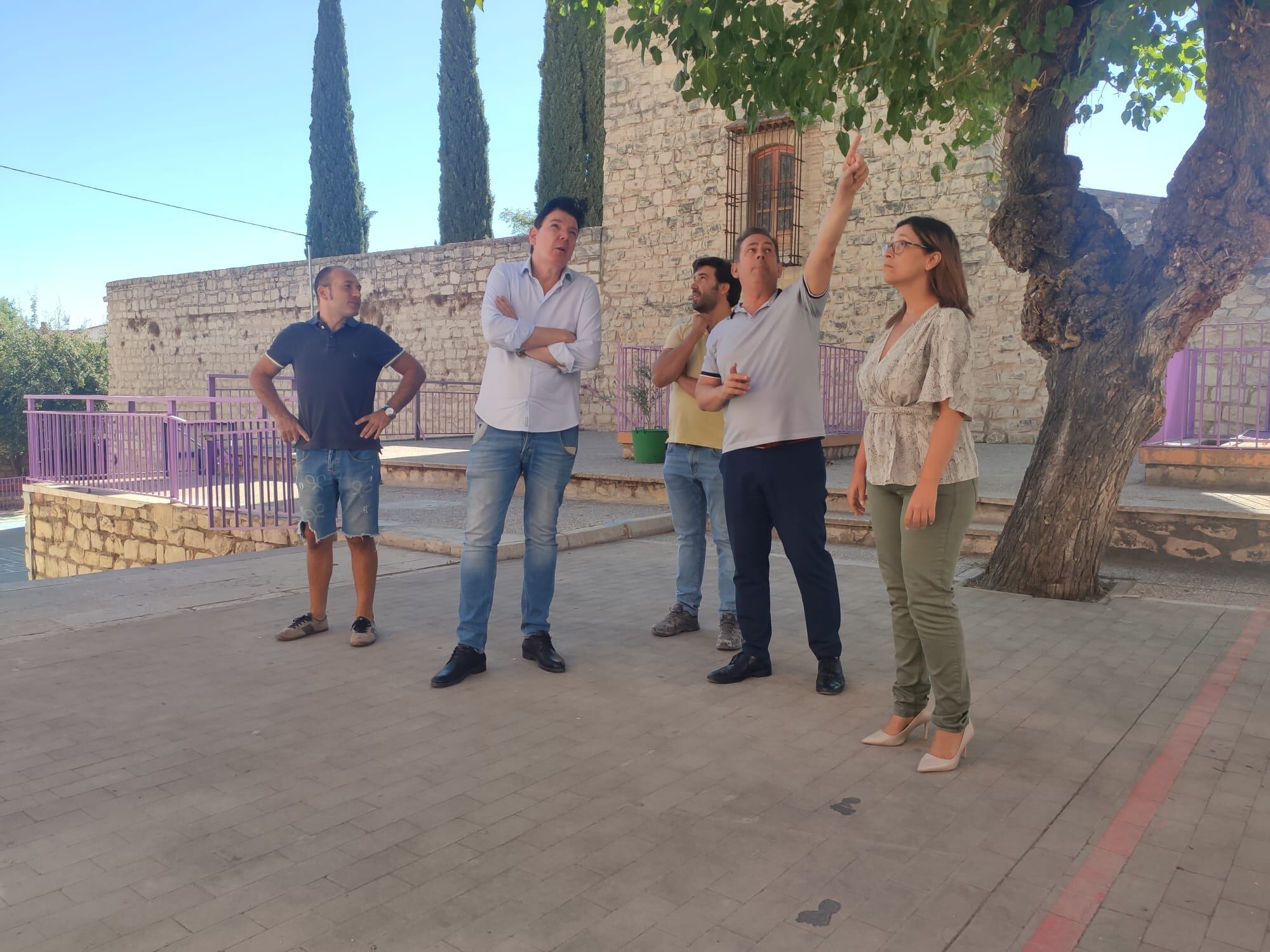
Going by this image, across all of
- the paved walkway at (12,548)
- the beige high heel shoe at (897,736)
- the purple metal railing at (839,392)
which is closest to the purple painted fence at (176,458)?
the paved walkway at (12,548)

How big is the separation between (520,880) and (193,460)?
7665 mm

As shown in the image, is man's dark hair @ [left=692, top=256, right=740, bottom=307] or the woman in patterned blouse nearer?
the woman in patterned blouse

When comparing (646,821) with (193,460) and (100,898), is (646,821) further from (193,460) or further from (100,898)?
(193,460)

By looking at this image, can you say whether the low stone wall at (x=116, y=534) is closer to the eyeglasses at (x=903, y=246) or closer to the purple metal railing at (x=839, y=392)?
the eyeglasses at (x=903, y=246)

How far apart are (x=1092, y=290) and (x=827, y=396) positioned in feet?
22.9

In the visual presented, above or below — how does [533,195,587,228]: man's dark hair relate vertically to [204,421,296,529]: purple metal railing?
above

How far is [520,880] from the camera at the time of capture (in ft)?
7.72

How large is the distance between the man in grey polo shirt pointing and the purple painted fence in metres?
5.33

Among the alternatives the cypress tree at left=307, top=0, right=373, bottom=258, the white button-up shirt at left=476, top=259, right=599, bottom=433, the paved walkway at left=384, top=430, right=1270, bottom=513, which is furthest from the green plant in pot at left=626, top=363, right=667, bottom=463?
the cypress tree at left=307, top=0, right=373, bottom=258

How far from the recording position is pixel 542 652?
4.19 m

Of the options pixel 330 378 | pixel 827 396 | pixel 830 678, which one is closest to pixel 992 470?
pixel 827 396

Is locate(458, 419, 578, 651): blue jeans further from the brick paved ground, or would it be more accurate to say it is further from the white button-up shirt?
the brick paved ground

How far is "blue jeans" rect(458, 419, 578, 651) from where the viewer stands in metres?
4.09

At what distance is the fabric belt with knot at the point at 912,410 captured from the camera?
3.11 metres
